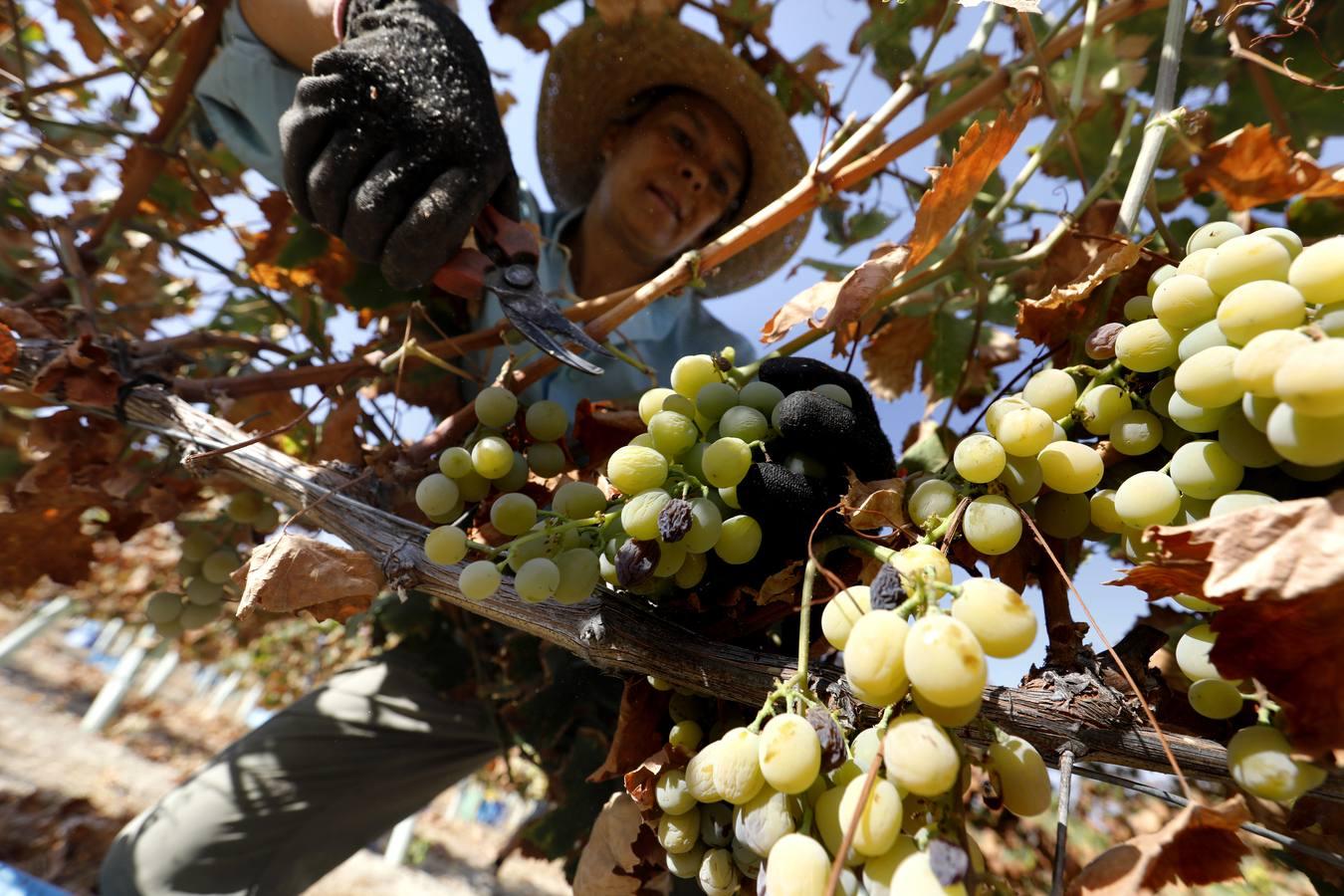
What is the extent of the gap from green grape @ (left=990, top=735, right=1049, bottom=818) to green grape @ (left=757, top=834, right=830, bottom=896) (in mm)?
120

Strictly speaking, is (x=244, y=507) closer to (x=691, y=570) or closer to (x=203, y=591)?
(x=203, y=591)

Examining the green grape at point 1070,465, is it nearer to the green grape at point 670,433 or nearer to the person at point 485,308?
the green grape at point 670,433

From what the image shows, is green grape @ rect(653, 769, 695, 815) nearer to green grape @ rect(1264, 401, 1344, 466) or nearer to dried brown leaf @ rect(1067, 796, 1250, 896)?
dried brown leaf @ rect(1067, 796, 1250, 896)

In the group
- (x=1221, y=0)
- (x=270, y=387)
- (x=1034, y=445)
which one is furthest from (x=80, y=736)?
(x=1221, y=0)

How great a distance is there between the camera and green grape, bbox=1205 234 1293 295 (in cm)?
42

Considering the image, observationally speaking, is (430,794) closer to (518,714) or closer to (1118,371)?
(518,714)

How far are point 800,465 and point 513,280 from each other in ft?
1.34

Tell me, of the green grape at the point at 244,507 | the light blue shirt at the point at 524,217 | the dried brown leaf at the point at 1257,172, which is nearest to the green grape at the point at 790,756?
the light blue shirt at the point at 524,217

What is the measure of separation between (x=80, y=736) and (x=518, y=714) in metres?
5.63

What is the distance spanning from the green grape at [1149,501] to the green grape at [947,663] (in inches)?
7.3

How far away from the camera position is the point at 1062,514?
0.52m

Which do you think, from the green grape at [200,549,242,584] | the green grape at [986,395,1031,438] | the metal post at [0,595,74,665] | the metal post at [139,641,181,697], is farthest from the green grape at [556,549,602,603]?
the metal post at [139,641,181,697]

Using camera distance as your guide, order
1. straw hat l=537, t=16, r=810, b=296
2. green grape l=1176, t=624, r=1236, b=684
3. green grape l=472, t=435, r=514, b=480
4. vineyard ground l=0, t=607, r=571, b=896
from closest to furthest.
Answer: green grape l=1176, t=624, r=1236, b=684 → green grape l=472, t=435, r=514, b=480 → straw hat l=537, t=16, r=810, b=296 → vineyard ground l=0, t=607, r=571, b=896

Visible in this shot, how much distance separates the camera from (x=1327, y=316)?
37 cm
